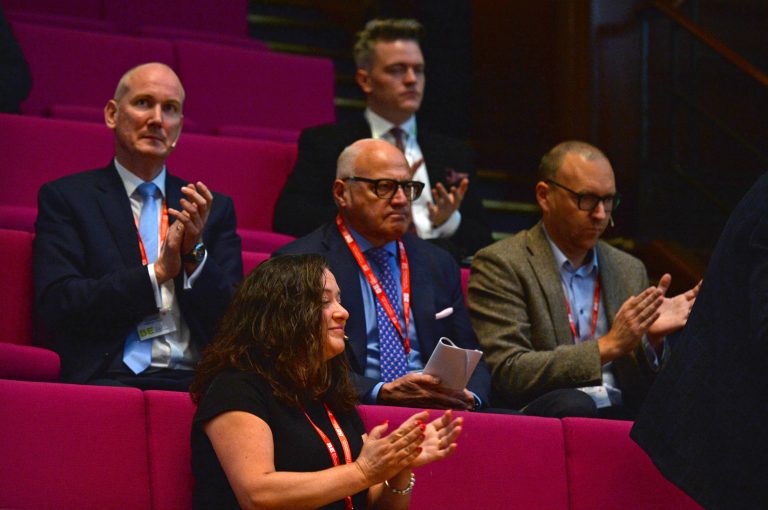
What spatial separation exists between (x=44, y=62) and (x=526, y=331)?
62.7 inches

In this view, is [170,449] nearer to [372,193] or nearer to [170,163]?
[372,193]

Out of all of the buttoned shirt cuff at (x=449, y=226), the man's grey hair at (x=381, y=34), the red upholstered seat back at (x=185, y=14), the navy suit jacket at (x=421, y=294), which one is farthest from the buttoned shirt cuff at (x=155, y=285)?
the red upholstered seat back at (x=185, y=14)

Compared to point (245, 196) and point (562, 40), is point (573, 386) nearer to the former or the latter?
point (245, 196)

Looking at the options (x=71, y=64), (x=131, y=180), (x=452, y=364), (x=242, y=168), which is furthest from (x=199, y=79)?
(x=452, y=364)

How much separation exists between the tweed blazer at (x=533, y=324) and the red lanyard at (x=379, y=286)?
172 mm

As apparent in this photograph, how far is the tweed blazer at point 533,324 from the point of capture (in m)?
2.24

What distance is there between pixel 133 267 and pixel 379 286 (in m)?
0.45

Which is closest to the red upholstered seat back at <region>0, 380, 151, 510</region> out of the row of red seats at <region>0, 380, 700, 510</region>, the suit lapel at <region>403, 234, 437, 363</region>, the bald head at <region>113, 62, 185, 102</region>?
the row of red seats at <region>0, 380, 700, 510</region>

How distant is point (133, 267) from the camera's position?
2119 mm

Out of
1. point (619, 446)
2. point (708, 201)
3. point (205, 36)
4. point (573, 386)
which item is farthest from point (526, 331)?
point (205, 36)

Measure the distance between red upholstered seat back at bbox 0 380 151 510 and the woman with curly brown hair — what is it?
0.41 feet

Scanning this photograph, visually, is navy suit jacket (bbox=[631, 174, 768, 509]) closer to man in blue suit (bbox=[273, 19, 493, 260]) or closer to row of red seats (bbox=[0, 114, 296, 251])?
man in blue suit (bbox=[273, 19, 493, 260])

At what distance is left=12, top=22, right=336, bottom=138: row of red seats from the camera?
10.5 feet

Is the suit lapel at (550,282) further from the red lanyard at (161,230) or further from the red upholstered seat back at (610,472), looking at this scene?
the red lanyard at (161,230)
